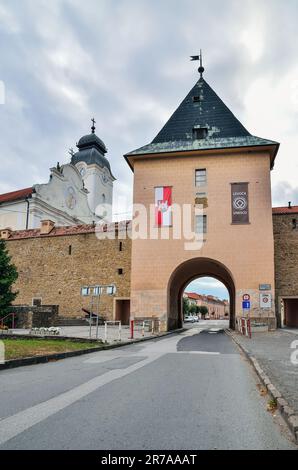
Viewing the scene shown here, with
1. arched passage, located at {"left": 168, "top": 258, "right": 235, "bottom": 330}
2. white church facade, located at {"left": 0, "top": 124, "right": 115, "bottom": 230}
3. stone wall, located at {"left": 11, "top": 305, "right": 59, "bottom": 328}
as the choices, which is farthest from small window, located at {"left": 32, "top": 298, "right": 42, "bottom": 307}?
arched passage, located at {"left": 168, "top": 258, "right": 235, "bottom": 330}

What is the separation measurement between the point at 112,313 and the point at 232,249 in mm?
11132

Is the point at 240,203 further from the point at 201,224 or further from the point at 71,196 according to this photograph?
the point at 71,196

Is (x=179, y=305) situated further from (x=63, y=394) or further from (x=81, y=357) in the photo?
(x=63, y=394)

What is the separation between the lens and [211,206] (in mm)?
29688

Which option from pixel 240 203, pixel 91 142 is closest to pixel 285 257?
pixel 240 203

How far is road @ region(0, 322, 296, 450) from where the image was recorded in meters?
4.16

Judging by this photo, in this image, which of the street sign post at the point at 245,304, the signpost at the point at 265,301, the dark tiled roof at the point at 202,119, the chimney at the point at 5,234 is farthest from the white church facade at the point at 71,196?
the signpost at the point at 265,301

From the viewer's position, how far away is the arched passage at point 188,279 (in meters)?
31.4

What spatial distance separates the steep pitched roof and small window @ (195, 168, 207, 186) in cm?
171

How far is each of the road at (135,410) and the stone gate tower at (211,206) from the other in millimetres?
19398

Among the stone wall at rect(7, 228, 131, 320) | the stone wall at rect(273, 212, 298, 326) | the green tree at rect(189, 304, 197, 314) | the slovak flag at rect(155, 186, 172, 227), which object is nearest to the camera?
the slovak flag at rect(155, 186, 172, 227)

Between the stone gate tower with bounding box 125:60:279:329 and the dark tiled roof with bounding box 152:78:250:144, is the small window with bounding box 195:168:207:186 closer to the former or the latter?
the stone gate tower with bounding box 125:60:279:329

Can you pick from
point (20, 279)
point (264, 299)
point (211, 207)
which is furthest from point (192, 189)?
point (20, 279)

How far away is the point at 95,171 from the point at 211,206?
3535 cm
